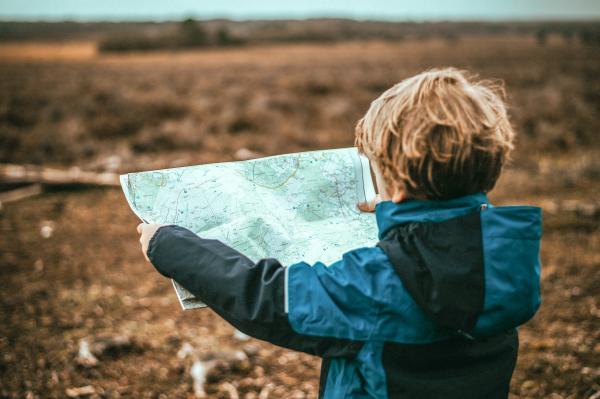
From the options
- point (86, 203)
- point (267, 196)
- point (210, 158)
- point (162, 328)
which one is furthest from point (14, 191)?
point (267, 196)

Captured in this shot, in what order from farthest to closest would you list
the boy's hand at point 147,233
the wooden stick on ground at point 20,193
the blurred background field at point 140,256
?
the wooden stick on ground at point 20,193 → the blurred background field at point 140,256 → the boy's hand at point 147,233

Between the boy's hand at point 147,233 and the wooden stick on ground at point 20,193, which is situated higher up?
the boy's hand at point 147,233

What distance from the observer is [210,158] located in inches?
384

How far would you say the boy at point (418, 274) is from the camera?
1.09 metres

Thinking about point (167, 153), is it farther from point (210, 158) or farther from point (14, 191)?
point (14, 191)

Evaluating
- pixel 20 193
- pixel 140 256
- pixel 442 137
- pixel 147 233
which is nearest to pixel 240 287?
pixel 147 233

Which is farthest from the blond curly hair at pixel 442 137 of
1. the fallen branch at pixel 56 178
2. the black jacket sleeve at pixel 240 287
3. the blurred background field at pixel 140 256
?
the fallen branch at pixel 56 178

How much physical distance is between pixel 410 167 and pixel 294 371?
2381 millimetres

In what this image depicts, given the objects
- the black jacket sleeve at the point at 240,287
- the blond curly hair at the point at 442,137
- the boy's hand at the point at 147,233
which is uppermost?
the blond curly hair at the point at 442,137

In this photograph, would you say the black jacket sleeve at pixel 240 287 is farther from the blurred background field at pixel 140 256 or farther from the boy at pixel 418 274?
the blurred background field at pixel 140 256

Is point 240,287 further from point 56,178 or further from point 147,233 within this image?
point 56,178

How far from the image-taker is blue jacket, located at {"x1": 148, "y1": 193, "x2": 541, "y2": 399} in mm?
1088

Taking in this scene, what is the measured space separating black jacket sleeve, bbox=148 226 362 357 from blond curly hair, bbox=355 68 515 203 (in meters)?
0.39

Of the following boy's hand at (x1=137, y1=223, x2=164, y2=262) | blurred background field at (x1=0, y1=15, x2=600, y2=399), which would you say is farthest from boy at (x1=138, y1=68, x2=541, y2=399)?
blurred background field at (x1=0, y1=15, x2=600, y2=399)
